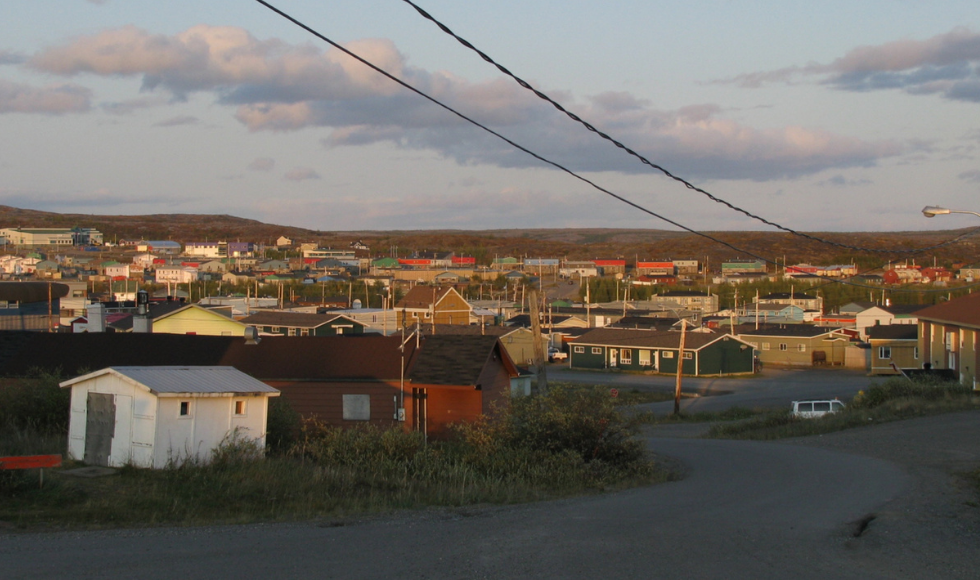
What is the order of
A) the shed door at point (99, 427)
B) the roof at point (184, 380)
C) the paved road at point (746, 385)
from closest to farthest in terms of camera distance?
the roof at point (184, 380), the shed door at point (99, 427), the paved road at point (746, 385)

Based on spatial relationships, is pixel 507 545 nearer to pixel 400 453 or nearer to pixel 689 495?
pixel 689 495

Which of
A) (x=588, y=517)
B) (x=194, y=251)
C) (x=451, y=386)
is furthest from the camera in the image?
(x=194, y=251)

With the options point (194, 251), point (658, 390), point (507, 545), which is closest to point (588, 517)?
point (507, 545)

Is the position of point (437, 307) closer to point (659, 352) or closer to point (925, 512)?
point (659, 352)

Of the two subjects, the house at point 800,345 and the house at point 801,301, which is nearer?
the house at point 800,345

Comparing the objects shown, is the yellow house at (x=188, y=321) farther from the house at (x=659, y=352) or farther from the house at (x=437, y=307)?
the house at (x=437, y=307)

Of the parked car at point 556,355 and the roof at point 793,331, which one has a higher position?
the roof at point 793,331

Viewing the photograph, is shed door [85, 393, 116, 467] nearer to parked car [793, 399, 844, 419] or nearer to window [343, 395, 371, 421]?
window [343, 395, 371, 421]

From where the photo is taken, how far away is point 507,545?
934cm

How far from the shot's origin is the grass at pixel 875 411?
27.1 m

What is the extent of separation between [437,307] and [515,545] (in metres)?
66.7

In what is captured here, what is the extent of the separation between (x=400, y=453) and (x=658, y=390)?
36691 millimetres

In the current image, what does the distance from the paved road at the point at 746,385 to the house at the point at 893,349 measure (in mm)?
1452

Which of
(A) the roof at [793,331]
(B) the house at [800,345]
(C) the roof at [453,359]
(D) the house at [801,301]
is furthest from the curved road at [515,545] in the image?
(D) the house at [801,301]
